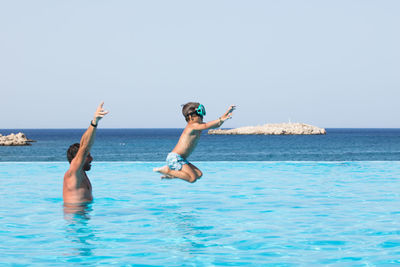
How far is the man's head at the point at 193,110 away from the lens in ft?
30.5

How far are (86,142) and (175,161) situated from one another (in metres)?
2.02

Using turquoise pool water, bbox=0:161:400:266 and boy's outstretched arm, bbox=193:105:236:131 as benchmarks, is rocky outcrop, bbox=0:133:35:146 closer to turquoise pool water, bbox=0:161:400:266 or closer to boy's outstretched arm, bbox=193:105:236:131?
turquoise pool water, bbox=0:161:400:266

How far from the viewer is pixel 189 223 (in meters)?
8.88

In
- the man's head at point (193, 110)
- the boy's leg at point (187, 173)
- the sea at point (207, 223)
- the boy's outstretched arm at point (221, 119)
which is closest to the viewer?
the sea at point (207, 223)

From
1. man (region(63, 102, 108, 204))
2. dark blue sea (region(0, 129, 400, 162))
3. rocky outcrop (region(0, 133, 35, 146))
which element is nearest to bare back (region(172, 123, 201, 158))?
man (region(63, 102, 108, 204))

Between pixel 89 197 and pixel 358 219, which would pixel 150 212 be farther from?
pixel 358 219

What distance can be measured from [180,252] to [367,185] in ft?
30.2

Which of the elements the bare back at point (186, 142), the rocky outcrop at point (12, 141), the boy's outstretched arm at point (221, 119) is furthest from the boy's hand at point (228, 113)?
the rocky outcrop at point (12, 141)

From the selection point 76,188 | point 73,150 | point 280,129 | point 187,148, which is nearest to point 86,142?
point 73,150

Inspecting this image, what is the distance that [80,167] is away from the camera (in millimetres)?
8969

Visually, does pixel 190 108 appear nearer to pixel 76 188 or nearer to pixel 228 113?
pixel 228 113

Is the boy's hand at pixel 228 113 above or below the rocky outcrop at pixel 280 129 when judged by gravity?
below

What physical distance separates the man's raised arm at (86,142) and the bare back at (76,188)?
252 millimetres

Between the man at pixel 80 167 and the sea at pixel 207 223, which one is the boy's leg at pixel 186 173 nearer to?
the sea at pixel 207 223
